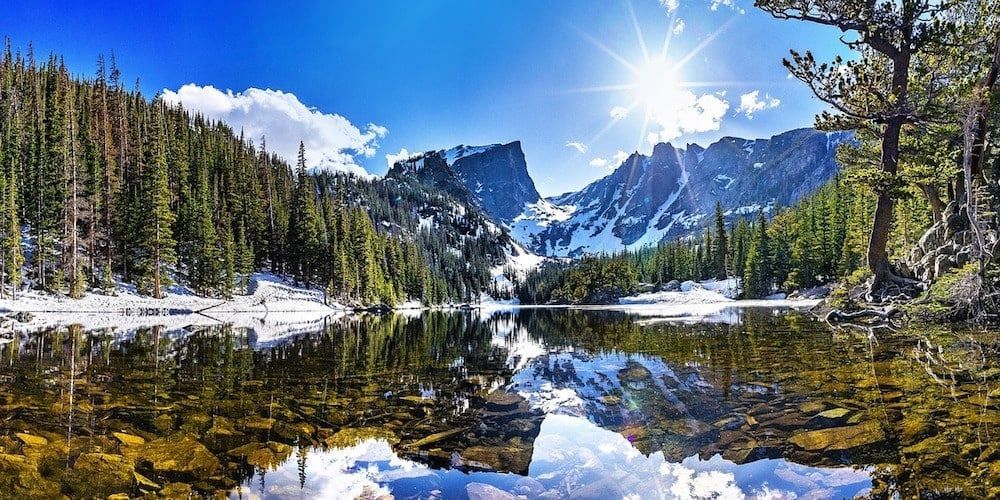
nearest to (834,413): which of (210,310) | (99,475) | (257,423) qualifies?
(257,423)

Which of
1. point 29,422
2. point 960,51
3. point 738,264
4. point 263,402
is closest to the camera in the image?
point 29,422

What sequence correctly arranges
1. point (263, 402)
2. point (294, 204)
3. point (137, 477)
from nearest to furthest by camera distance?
point (137, 477) < point (263, 402) < point (294, 204)

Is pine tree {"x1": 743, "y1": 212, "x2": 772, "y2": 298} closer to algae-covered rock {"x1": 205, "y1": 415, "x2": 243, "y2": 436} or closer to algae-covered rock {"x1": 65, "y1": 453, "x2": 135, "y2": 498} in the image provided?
algae-covered rock {"x1": 205, "y1": 415, "x2": 243, "y2": 436}

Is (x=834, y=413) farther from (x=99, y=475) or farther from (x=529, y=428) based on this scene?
(x=99, y=475)

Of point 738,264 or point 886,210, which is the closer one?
point 886,210

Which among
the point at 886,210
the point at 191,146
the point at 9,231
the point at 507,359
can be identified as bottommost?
the point at 507,359

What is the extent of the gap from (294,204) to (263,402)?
7986 cm

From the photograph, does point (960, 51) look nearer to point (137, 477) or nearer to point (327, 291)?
point (137, 477)

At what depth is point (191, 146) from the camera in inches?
3639

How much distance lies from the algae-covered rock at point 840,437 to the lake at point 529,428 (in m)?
0.03

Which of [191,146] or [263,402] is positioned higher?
[191,146]

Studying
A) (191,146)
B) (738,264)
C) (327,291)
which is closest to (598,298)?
(738,264)

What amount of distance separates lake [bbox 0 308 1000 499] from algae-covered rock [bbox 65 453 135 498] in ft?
0.10

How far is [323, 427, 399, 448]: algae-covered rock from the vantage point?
679cm
